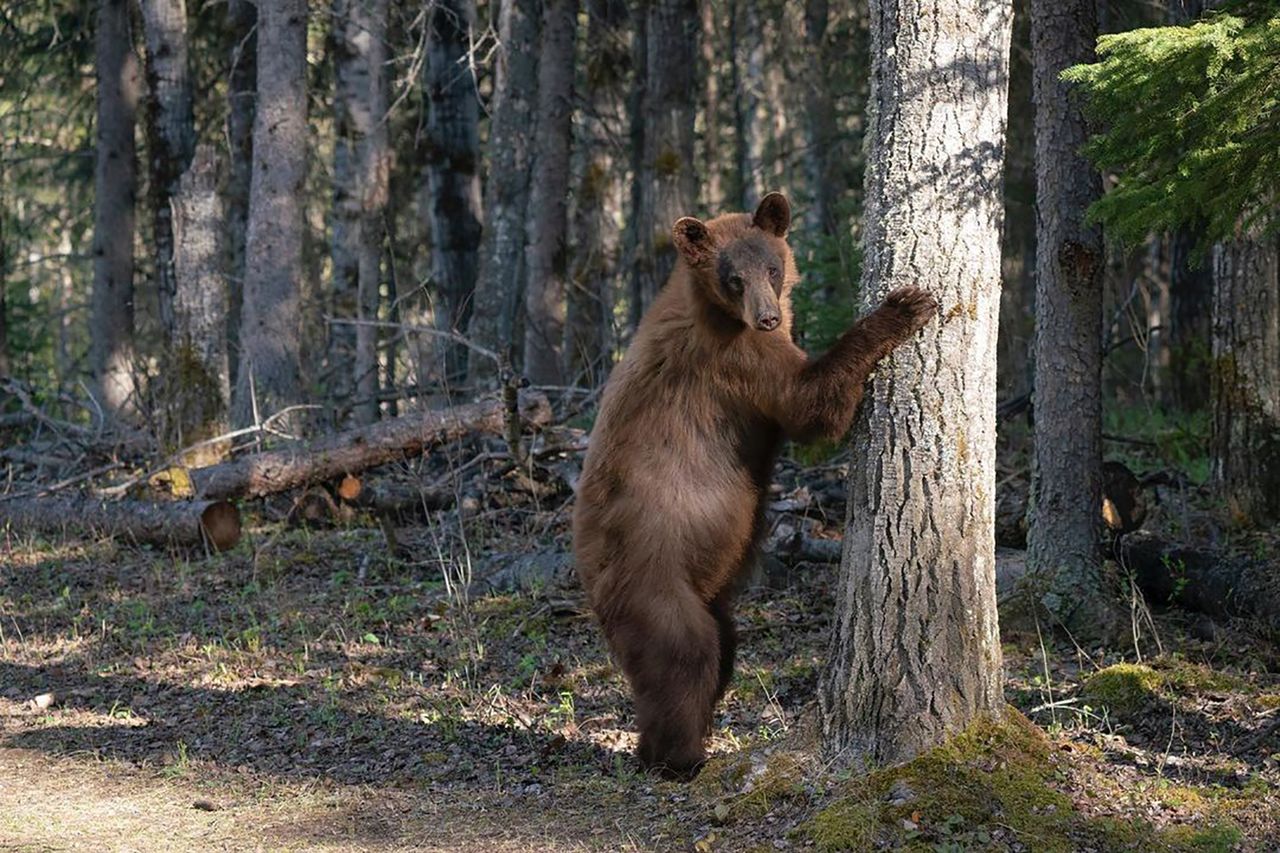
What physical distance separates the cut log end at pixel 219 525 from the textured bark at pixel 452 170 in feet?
25.5

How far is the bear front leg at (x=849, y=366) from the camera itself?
5.08 metres

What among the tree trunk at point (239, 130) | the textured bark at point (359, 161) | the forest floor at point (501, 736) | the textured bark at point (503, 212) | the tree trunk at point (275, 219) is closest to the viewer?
the forest floor at point (501, 736)

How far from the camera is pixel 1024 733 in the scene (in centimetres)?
521

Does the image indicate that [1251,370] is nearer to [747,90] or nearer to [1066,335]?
[1066,335]

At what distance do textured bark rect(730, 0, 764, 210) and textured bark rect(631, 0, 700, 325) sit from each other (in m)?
6.06

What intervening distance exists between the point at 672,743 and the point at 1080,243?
12.2 feet

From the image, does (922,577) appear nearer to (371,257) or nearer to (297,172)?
(297,172)

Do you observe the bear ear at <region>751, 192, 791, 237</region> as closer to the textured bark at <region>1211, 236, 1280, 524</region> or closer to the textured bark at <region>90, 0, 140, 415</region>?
the textured bark at <region>1211, 236, 1280, 524</region>

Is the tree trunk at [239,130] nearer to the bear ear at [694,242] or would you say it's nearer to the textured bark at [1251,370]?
the textured bark at [1251,370]

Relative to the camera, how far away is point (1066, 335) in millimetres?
7609

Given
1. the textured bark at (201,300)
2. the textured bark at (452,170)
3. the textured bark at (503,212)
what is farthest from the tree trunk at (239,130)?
the textured bark at (201,300)

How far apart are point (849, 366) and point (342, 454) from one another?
7667 millimetres

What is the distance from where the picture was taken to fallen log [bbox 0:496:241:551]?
11523mm

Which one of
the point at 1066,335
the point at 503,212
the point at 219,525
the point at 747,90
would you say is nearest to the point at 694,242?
the point at 1066,335
